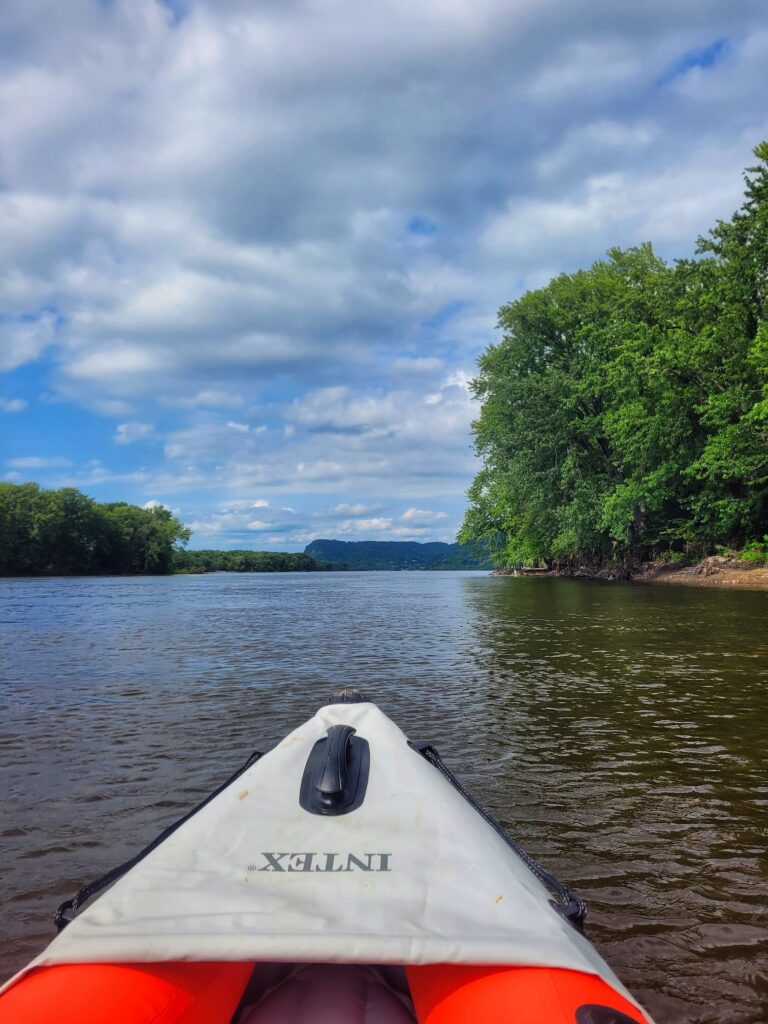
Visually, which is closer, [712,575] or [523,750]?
[523,750]

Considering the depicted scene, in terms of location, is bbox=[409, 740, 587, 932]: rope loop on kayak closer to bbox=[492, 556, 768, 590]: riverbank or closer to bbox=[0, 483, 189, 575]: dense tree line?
bbox=[492, 556, 768, 590]: riverbank

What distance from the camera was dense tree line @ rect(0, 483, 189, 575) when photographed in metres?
84.4

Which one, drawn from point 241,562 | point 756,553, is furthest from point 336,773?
point 241,562

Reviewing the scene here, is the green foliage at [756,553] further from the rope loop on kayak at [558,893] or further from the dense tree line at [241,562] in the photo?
the dense tree line at [241,562]

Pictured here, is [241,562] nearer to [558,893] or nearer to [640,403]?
[640,403]

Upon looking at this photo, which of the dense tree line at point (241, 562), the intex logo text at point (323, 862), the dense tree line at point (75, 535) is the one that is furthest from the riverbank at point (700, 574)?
the dense tree line at point (241, 562)

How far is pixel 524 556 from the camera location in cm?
5225

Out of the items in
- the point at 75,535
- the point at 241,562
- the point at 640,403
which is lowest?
the point at 241,562

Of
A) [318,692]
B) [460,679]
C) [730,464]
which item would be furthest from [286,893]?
[730,464]

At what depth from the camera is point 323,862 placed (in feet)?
8.83

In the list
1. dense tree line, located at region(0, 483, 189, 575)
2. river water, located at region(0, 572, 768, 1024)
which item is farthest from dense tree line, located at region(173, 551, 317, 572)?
river water, located at region(0, 572, 768, 1024)

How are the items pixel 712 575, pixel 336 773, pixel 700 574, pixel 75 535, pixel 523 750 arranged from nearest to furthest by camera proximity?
pixel 336 773, pixel 523 750, pixel 712 575, pixel 700 574, pixel 75 535

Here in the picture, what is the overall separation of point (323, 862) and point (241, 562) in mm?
156431

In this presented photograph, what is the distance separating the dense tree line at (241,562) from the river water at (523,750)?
123 meters
